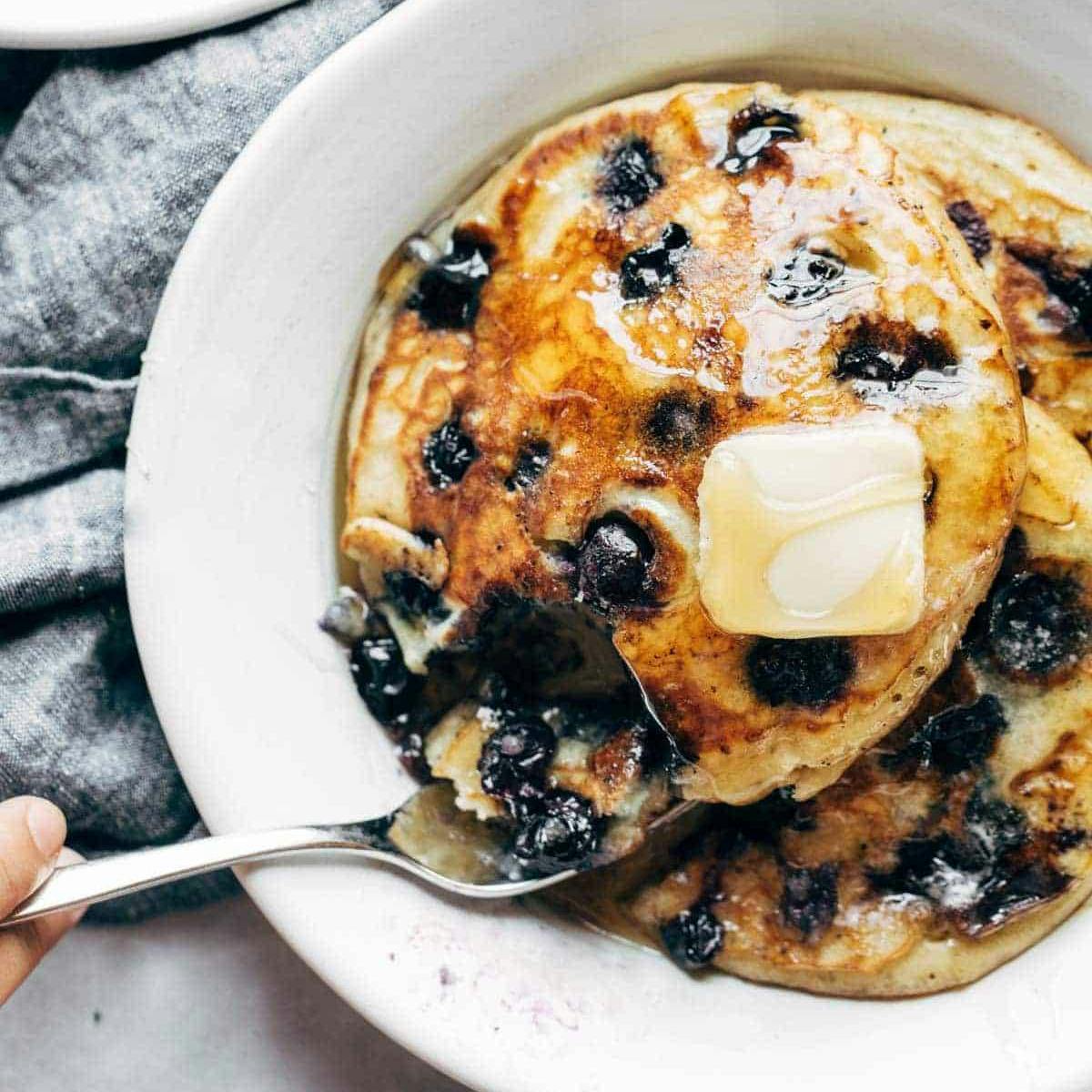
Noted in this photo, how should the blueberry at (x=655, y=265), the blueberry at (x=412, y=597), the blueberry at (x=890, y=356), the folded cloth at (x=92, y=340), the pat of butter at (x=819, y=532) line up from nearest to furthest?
the pat of butter at (x=819, y=532), the blueberry at (x=890, y=356), the blueberry at (x=655, y=265), the blueberry at (x=412, y=597), the folded cloth at (x=92, y=340)

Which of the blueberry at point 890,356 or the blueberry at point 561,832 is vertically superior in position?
the blueberry at point 890,356

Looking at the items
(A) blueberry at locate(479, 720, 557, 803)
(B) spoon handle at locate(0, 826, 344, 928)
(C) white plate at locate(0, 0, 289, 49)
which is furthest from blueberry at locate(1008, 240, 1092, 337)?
(B) spoon handle at locate(0, 826, 344, 928)

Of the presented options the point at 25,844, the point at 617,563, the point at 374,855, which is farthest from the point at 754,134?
the point at 25,844

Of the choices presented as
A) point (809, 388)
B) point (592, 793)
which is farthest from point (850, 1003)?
point (809, 388)

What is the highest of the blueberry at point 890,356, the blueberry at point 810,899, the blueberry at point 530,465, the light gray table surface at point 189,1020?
the blueberry at point 890,356

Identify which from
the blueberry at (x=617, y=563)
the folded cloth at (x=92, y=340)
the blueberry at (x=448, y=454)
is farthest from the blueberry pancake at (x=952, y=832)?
the folded cloth at (x=92, y=340)

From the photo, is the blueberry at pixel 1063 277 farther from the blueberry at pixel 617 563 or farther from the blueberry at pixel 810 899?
the blueberry at pixel 810 899
